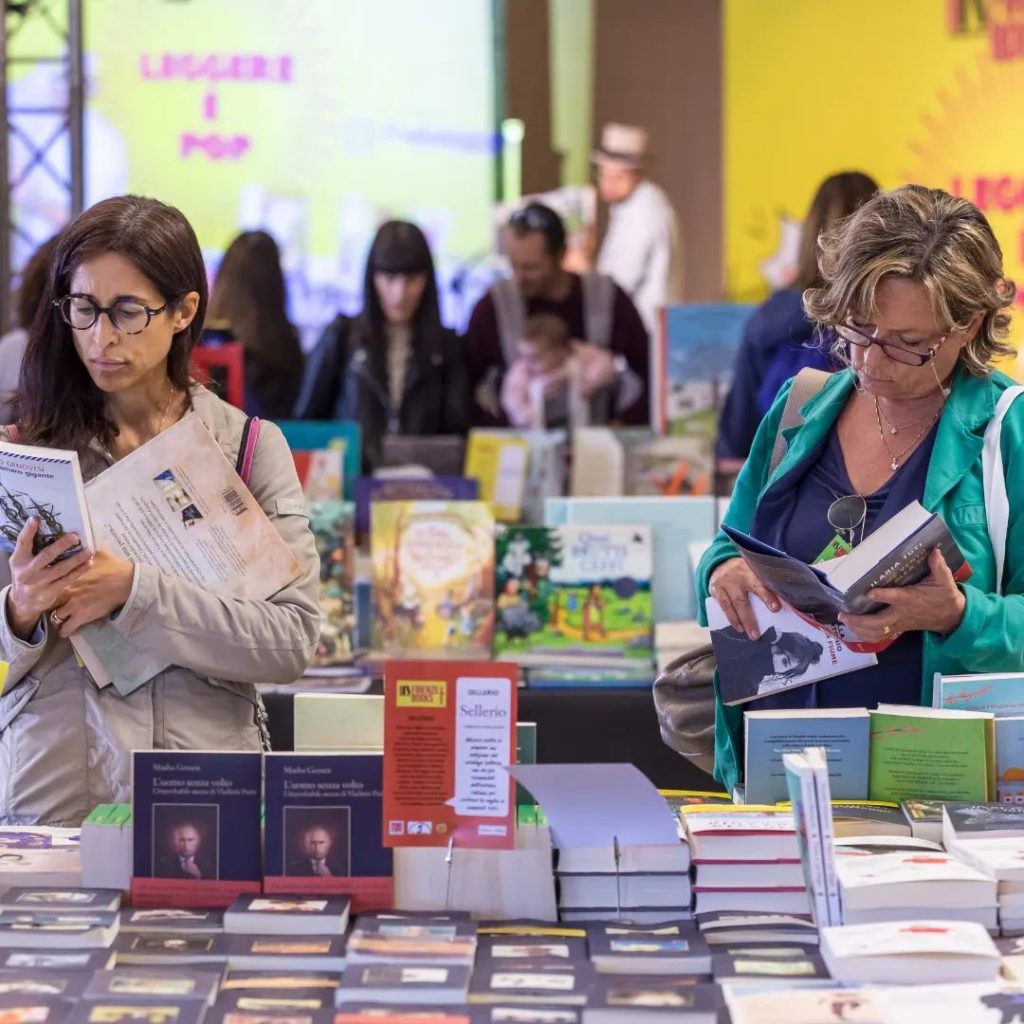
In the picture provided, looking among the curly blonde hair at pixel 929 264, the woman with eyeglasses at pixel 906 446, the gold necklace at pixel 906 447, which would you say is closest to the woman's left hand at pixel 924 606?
the woman with eyeglasses at pixel 906 446

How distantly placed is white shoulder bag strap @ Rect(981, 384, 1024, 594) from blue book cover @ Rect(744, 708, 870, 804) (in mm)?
351

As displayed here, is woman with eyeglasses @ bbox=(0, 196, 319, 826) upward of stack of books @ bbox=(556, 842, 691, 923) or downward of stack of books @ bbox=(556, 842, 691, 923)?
upward

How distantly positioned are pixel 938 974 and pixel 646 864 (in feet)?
1.25

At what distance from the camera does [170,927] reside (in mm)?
1925

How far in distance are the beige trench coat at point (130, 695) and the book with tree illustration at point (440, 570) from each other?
1.80 meters

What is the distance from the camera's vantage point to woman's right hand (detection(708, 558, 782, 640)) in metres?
2.48

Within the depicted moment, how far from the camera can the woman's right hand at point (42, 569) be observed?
2209 millimetres

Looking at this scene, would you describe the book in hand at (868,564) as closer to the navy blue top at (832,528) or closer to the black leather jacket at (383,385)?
the navy blue top at (832,528)

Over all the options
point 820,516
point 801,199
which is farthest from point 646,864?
point 801,199

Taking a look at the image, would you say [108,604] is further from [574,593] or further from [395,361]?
[395,361]

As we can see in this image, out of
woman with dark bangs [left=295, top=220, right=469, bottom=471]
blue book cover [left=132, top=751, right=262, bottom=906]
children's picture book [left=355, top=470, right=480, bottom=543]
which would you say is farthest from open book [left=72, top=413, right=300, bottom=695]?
woman with dark bangs [left=295, top=220, right=469, bottom=471]

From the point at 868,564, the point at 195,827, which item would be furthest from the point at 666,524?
the point at 195,827

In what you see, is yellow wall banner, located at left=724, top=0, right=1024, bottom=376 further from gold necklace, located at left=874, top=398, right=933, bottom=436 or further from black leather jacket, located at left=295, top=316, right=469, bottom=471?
gold necklace, located at left=874, top=398, right=933, bottom=436

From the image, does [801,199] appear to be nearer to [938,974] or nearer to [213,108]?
[213,108]
